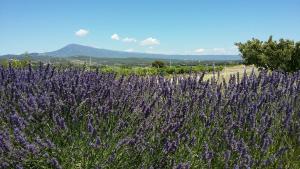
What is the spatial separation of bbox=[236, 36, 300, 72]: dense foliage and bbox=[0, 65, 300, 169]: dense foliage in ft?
36.9

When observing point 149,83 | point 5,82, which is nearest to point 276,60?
point 149,83

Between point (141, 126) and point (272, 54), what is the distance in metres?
13.7

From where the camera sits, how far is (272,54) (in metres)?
16.1

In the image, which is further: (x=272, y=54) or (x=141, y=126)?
(x=272, y=54)

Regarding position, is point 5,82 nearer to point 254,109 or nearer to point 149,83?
point 149,83

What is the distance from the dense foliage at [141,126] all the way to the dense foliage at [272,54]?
11.2 meters

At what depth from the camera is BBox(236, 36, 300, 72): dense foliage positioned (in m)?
15.4

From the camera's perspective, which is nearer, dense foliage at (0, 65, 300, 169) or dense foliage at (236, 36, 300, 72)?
dense foliage at (0, 65, 300, 169)

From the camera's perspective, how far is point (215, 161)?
3.17 meters

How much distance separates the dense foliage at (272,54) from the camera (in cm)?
1541

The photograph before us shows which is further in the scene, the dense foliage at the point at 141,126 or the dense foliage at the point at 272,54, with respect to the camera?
the dense foliage at the point at 272,54

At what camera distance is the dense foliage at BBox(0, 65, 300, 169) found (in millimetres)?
2893

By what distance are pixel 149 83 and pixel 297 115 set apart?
1.56m

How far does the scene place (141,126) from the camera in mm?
3170
